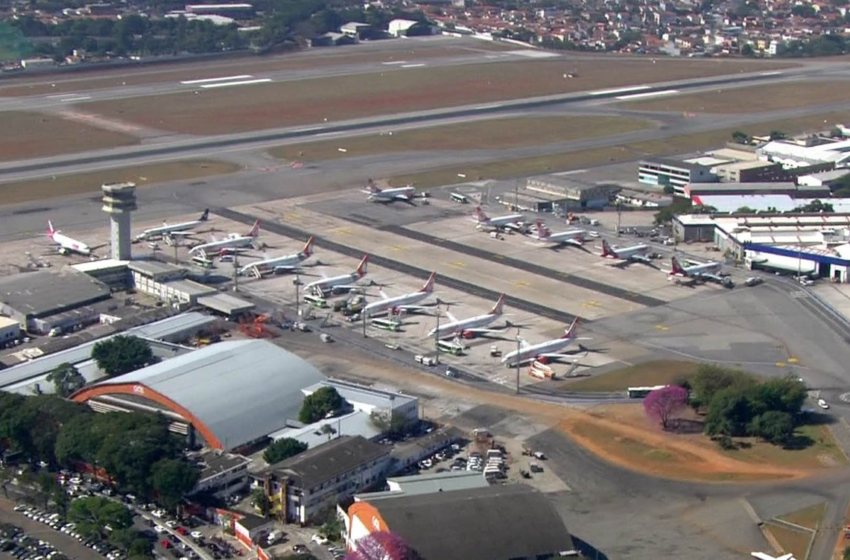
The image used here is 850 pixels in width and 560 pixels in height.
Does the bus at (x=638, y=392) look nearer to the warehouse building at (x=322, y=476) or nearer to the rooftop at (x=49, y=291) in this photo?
the warehouse building at (x=322, y=476)

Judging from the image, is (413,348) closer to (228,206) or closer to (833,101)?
(228,206)

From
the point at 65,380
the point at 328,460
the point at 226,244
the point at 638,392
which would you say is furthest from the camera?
the point at 226,244

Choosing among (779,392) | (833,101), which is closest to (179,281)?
(779,392)

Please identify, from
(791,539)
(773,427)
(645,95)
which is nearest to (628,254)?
(773,427)

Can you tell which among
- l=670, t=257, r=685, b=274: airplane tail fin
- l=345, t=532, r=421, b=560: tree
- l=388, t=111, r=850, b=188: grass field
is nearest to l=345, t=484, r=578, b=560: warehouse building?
l=345, t=532, r=421, b=560: tree

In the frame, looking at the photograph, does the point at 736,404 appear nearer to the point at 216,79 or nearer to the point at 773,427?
the point at 773,427

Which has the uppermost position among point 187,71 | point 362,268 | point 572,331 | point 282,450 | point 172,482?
point 172,482
